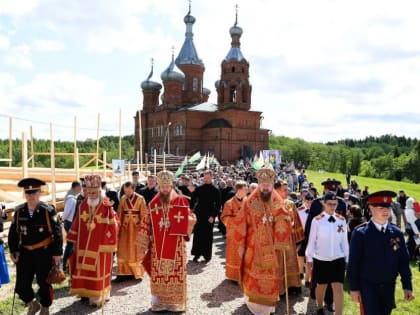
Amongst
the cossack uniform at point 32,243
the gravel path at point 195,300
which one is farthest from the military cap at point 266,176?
the cossack uniform at point 32,243

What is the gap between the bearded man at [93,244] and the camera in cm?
589

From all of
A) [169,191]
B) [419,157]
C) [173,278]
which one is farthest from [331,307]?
[419,157]

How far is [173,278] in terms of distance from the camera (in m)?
5.91

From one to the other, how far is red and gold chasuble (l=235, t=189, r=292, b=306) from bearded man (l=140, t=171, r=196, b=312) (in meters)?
0.88

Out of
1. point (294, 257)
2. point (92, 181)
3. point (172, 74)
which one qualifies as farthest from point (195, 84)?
point (92, 181)

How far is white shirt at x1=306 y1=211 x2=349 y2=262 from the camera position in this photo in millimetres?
5383

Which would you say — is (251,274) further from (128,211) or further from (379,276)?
(128,211)

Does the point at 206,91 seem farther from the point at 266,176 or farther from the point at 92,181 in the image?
the point at 266,176

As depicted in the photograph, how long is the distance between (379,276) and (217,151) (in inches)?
1750

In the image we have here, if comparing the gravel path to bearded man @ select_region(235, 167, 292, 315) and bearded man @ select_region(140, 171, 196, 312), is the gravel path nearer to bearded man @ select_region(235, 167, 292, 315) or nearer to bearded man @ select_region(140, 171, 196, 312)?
bearded man @ select_region(140, 171, 196, 312)

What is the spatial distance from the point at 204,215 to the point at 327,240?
4.33 meters

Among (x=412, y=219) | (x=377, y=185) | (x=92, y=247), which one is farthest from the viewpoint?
(x=377, y=185)

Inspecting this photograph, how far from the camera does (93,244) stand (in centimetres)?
593

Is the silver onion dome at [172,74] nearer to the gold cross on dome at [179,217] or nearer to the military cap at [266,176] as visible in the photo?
the gold cross on dome at [179,217]
